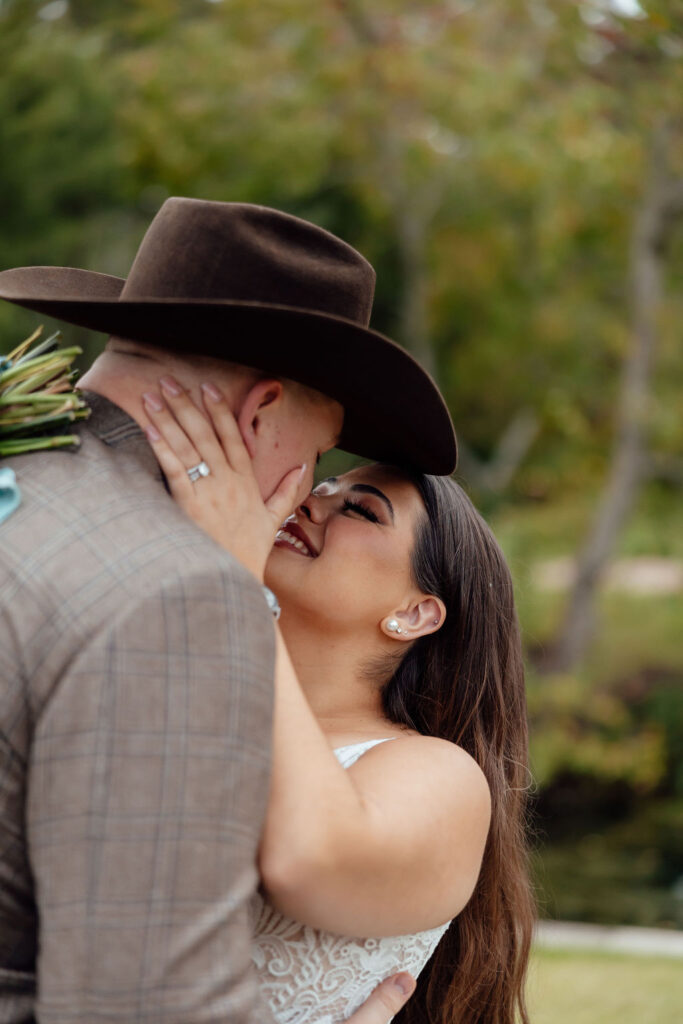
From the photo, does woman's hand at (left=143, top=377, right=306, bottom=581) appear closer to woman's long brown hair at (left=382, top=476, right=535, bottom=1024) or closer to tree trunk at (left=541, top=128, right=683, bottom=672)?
woman's long brown hair at (left=382, top=476, right=535, bottom=1024)

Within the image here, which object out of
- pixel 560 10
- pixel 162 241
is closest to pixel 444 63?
pixel 560 10

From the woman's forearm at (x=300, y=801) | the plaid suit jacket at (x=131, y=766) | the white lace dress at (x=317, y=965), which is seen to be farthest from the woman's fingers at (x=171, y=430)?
the white lace dress at (x=317, y=965)

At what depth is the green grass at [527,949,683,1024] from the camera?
21.2 feet

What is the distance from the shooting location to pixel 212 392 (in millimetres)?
2031

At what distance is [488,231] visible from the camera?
1906 centimetres

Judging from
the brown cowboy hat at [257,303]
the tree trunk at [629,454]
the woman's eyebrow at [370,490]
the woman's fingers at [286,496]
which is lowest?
the tree trunk at [629,454]

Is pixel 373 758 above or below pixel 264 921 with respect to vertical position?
above

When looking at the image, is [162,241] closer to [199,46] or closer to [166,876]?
[166,876]

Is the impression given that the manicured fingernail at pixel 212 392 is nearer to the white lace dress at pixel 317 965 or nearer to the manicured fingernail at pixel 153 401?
the manicured fingernail at pixel 153 401

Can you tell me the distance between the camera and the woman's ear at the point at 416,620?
2.96 meters

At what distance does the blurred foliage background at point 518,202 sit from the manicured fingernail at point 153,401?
10155 mm

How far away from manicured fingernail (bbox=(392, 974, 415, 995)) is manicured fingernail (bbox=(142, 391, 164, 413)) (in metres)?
1.42

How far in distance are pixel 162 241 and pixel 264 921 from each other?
137 cm

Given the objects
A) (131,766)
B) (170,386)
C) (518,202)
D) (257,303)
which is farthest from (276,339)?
(518,202)
